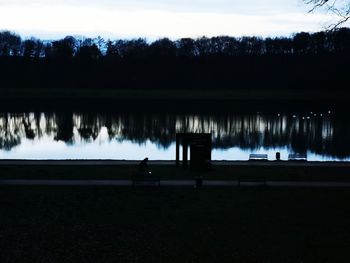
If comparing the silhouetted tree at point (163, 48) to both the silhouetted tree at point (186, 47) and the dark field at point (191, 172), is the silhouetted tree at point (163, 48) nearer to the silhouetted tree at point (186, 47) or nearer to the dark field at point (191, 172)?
the silhouetted tree at point (186, 47)

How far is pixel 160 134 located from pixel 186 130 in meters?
3.47

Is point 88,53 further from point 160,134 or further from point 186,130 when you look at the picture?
point 160,134

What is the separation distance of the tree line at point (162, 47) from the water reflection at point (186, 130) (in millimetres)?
59511

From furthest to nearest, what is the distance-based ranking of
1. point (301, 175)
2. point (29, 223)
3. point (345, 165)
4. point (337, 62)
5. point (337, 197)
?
point (337, 62), point (345, 165), point (301, 175), point (337, 197), point (29, 223)

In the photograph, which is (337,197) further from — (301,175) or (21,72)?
(21,72)

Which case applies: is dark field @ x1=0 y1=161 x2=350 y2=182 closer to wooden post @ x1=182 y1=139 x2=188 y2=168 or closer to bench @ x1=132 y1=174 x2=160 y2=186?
wooden post @ x1=182 y1=139 x2=188 y2=168

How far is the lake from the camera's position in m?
34.6

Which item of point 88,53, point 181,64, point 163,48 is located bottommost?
point 181,64

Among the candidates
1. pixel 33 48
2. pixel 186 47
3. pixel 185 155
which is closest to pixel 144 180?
pixel 185 155

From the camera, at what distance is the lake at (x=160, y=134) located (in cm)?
3462

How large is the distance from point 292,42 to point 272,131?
78314 mm

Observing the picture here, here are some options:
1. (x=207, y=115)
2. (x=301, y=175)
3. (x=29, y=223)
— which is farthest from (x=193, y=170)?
(x=207, y=115)

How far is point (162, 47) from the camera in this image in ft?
421

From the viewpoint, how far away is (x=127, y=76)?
351 feet
